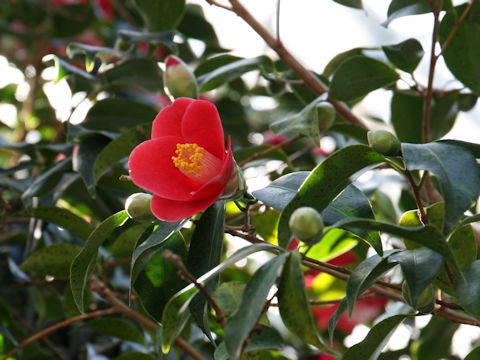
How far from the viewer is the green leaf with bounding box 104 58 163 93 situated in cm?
131

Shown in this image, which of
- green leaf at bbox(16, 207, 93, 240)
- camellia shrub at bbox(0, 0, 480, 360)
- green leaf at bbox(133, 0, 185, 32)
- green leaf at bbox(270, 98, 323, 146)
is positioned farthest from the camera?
green leaf at bbox(133, 0, 185, 32)

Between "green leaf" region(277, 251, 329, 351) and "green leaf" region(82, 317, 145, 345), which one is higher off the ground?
"green leaf" region(277, 251, 329, 351)

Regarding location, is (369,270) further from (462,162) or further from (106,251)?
(106,251)

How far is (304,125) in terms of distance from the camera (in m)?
0.89

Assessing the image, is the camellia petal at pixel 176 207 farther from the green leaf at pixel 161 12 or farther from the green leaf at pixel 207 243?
the green leaf at pixel 161 12

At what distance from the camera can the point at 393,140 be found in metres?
0.67

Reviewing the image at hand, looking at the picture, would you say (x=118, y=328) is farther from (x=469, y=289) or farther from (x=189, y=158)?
(x=469, y=289)

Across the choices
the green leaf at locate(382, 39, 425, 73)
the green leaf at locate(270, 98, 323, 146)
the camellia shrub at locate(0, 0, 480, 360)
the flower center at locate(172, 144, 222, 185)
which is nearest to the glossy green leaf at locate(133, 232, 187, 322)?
the camellia shrub at locate(0, 0, 480, 360)

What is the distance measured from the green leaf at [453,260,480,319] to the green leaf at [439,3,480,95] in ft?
1.65

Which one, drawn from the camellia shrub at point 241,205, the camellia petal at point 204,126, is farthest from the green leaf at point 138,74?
the camellia petal at point 204,126

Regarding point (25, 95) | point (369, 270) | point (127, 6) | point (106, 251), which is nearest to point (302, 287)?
point (369, 270)

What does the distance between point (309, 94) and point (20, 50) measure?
1479 mm

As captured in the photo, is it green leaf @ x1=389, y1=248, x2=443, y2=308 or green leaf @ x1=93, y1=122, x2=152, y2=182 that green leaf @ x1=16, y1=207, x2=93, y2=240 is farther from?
green leaf @ x1=389, y1=248, x2=443, y2=308

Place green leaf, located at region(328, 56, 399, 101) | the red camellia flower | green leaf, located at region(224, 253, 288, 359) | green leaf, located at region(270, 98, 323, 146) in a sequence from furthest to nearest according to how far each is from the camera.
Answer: green leaf, located at region(328, 56, 399, 101), green leaf, located at region(270, 98, 323, 146), the red camellia flower, green leaf, located at region(224, 253, 288, 359)
